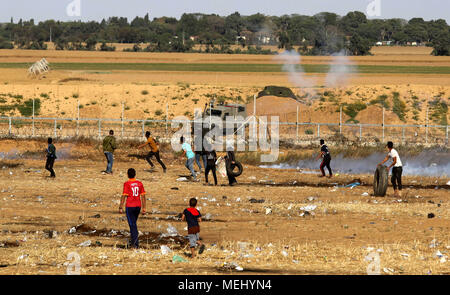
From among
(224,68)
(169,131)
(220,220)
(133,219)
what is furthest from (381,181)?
(224,68)

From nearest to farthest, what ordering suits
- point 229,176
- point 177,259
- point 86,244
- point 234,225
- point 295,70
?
1. point 177,259
2. point 86,244
3. point 234,225
4. point 229,176
5. point 295,70

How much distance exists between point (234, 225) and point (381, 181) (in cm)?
618

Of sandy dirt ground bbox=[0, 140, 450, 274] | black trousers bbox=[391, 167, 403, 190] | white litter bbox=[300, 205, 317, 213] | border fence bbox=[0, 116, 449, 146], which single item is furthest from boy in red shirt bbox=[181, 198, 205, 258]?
border fence bbox=[0, 116, 449, 146]

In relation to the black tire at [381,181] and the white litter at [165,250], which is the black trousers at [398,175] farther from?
the white litter at [165,250]

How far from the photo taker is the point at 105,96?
200ft

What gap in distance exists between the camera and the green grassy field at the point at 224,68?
285 ft

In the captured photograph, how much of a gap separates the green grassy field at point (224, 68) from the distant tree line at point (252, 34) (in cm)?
1111

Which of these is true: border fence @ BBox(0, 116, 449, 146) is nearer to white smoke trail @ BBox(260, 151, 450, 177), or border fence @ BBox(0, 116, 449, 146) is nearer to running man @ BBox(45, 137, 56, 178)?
white smoke trail @ BBox(260, 151, 450, 177)

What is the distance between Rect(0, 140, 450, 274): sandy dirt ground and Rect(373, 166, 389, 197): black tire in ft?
1.49

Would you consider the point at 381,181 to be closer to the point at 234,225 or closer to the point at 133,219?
the point at 234,225

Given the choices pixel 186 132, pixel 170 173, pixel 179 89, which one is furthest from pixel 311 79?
pixel 170 173

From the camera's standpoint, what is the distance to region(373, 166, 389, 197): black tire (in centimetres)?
2298

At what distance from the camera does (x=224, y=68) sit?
92250 millimetres

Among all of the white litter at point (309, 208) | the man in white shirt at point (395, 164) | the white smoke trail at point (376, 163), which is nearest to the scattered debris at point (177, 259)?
the white litter at point (309, 208)
